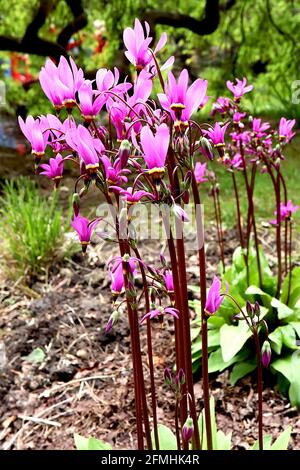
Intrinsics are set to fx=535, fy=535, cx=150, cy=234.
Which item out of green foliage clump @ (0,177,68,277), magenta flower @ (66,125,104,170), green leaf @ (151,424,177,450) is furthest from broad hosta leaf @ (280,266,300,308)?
magenta flower @ (66,125,104,170)

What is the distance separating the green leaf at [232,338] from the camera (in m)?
2.12

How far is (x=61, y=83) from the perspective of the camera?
1053 mm

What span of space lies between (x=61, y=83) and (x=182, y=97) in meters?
0.24

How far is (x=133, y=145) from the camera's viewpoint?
44.6 inches

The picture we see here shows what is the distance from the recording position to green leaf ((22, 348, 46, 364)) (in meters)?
2.56

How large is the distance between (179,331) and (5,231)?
2.29 metres

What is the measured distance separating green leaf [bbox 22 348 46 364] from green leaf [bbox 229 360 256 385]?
2.99ft

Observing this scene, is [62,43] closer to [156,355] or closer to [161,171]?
[156,355]

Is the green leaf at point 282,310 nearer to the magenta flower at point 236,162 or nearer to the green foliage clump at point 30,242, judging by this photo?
the magenta flower at point 236,162

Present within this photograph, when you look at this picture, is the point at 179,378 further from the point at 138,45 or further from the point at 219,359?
the point at 219,359

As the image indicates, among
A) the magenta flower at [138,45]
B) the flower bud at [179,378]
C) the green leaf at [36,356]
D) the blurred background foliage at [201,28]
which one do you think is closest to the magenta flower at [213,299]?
the flower bud at [179,378]

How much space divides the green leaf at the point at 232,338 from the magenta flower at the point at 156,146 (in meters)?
1.28

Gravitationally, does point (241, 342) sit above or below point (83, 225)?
below

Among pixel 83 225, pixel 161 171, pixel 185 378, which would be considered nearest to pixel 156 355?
pixel 185 378
